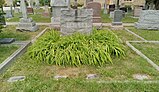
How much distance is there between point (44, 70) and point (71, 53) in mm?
871

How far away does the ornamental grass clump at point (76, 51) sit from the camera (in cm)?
468

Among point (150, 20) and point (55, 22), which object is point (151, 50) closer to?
point (150, 20)

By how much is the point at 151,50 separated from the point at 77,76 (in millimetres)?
3357

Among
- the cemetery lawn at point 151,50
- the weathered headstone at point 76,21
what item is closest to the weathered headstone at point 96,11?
the weathered headstone at point 76,21

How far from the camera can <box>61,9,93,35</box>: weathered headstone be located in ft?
21.0

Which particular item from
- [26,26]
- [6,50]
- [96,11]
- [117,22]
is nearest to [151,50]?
[117,22]

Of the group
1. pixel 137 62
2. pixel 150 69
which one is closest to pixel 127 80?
pixel 150 69

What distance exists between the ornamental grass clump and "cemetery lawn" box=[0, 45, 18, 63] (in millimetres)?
787

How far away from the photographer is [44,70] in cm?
434

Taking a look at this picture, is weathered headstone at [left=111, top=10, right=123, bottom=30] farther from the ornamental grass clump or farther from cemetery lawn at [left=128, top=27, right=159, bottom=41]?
the ornamental grass clump

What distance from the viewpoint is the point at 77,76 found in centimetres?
401

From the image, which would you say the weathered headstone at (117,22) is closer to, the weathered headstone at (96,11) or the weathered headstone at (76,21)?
the weathered headstone at (96,11)

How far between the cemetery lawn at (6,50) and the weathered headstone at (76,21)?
6.26ft

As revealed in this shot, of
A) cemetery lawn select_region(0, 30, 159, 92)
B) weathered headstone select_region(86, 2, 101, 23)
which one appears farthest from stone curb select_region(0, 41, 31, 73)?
weathered headstone select_region(86, 2, 101, 23)
